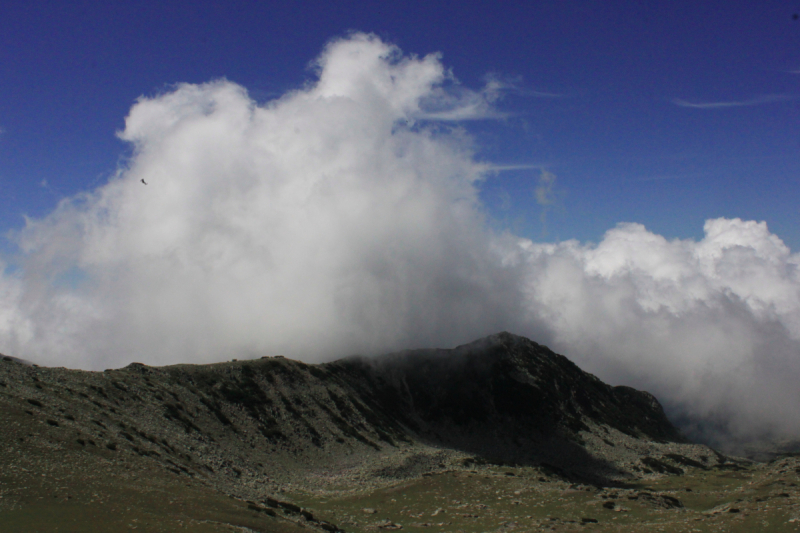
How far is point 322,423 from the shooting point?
121 m

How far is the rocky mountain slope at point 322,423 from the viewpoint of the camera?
6253 centimetres

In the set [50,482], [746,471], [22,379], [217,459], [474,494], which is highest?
[22,379]

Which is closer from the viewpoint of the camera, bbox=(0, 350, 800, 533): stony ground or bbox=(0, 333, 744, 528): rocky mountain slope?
bbox=(0, 350, 800, 533): stony ground

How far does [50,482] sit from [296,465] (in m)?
60.6

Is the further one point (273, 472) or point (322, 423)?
point (322, 423)

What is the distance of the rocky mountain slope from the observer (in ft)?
205

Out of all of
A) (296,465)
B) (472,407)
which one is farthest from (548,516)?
(472,407)

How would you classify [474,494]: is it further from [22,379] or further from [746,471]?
[746,471]

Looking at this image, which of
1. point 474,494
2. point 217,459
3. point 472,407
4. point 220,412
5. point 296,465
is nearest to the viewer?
point 217,459

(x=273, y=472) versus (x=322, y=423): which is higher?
(x=322, y=423)

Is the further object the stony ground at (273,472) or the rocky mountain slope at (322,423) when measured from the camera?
the rocky mountain slope at (322,423)

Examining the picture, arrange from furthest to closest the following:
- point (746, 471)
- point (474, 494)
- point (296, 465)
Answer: point (746, 471) < point (296, 465) < point (474, 494)

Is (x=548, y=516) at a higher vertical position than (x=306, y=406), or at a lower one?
lower

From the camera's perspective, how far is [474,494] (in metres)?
82.4
